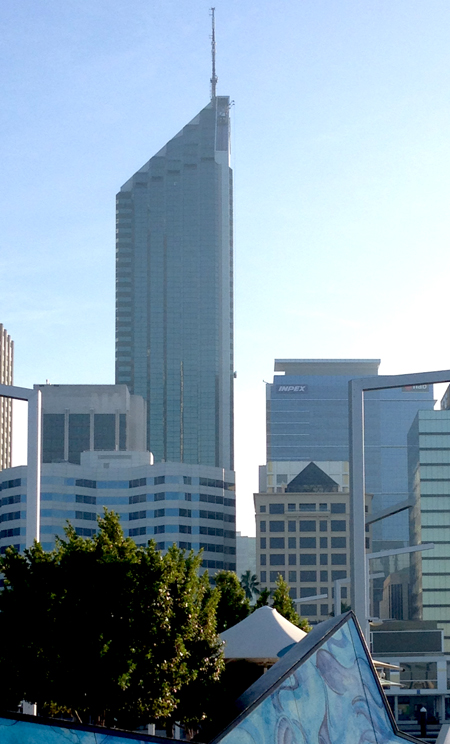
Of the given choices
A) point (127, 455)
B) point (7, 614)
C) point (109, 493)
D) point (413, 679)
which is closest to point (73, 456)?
point (127, 455)

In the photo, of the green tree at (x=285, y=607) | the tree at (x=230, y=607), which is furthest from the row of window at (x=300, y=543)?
the tree at (x=230, y=607)

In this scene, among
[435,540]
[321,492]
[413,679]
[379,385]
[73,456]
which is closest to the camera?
[379,385]

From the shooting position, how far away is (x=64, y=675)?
20.6 metres

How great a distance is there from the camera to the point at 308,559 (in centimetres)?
16088

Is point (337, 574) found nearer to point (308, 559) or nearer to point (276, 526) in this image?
point (308, 559)

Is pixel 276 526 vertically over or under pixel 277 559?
over

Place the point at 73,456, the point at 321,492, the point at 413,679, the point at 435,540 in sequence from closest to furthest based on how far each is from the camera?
the point at 413,679 → the point at 435,540 → the point at 321,492 → the point at 73,456

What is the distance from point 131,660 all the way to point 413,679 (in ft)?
385

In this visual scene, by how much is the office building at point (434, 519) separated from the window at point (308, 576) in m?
15.6

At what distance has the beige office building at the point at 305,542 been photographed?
525ft

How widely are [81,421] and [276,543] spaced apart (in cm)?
4344

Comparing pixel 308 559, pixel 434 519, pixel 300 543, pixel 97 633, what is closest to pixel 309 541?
pixel 300 543

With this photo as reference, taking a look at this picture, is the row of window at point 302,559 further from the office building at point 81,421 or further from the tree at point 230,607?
the tree at point 230,607

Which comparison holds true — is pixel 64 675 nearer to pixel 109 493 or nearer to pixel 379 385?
pixel 379 385
